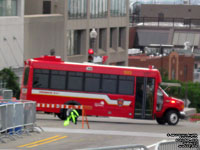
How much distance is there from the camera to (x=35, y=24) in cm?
5684

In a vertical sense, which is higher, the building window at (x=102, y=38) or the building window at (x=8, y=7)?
the building window at (x=8, y=7)

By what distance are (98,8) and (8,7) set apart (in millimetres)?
20909

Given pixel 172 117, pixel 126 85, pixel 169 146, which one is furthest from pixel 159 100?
pixel 169 146

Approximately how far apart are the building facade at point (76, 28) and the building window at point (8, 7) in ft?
9.07

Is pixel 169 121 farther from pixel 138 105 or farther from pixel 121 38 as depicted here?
pixel 121 38

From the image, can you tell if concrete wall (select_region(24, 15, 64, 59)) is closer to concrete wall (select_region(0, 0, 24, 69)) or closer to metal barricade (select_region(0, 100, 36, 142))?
concrete wall (select_region(0, 0, 24, 69))

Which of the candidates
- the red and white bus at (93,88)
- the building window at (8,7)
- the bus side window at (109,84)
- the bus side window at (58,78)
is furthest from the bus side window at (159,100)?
the building window at (8,7)

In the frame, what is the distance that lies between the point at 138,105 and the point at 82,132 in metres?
8.28

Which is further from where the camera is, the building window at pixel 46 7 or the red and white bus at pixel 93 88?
the building window at pixel 46 7

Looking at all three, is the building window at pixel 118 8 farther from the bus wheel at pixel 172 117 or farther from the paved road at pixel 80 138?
Result: the paved road at pixel 80 138

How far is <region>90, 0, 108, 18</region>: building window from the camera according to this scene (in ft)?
227

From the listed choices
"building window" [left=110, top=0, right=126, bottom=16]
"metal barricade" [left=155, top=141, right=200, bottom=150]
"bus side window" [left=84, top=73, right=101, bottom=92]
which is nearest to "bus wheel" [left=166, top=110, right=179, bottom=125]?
"bus side window" [left=84, top=73, right=101, bottom=92]

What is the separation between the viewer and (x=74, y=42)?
6575 centimetres

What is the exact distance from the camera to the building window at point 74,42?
6436 centimetres
